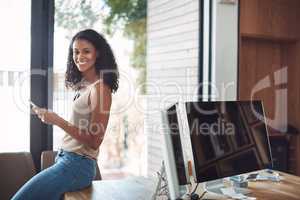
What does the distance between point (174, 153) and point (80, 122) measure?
0.69 meters

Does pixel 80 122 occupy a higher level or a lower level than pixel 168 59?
lower

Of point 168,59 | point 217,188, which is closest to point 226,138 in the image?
point 217,188

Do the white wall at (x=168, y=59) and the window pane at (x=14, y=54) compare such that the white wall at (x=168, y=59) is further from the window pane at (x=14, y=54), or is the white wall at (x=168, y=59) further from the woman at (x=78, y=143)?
the woman at (x=78, y=143)

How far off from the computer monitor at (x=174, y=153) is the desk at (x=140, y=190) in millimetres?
389

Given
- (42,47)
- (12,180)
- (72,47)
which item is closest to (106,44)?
(72,47)

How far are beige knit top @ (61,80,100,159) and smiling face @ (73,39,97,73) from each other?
0.70ft

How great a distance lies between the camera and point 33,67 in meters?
2.69

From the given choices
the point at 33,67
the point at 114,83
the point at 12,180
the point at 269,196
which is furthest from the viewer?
the point at 33,67

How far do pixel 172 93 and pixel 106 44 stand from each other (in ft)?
5.40

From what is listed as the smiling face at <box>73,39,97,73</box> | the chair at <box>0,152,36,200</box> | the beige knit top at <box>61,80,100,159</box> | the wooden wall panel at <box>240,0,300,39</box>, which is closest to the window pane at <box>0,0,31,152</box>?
the chair at <box>0,152,36,200</box>

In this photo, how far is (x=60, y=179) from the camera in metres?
1.75

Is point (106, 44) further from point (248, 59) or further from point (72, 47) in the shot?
point (248, 59)

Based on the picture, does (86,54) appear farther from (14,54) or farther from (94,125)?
(14,54)

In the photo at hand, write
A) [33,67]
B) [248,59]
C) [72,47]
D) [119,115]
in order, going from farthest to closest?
[248,59], [119,115], [33,67], [72,47]
